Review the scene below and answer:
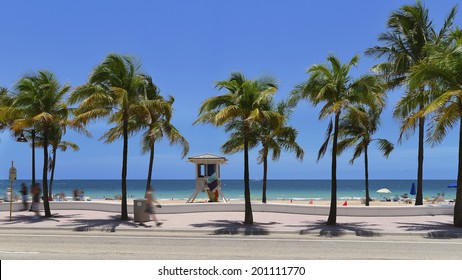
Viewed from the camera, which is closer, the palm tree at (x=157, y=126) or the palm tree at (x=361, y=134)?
the palm tree at (x=157, y=126)

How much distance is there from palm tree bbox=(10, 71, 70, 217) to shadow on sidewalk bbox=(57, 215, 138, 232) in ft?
10.7

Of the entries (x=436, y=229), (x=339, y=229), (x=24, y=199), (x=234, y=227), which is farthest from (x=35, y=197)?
(x=436, y=229)

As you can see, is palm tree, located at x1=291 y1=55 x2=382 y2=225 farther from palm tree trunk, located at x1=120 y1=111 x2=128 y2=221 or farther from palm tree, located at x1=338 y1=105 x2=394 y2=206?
palm tree, located at x1=338 y1=105 x2=394 y2=206

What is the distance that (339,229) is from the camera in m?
17.3

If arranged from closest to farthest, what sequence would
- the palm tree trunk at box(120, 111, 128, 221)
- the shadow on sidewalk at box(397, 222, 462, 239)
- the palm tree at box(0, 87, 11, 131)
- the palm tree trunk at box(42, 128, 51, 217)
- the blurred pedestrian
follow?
the shadow on sidewalk at box(397, 222, 462, 239)
the palm tree trunk at box(120, 111, 128, 221)
the palm tree at box(0, 87, 11, 131)
the palm tree trunk at box(42, 128, 51, 217)
the blurred pedestrian

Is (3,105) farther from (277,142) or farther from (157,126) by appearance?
(277,142)

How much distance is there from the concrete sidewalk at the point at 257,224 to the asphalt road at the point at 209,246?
68 centimetres

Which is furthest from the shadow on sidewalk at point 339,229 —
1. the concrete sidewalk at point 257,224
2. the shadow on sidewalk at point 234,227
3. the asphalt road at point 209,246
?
the shadow on sidewalk at point 234,227

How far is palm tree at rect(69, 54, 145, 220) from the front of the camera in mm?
19516

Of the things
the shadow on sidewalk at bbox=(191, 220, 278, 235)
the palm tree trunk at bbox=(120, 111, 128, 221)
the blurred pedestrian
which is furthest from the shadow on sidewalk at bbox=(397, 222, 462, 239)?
the blurred pedestrian

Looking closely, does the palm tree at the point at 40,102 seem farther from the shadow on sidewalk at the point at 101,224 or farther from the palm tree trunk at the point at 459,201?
the palm tree trunk at the point at 459,201

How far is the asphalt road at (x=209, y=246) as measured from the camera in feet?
37.3

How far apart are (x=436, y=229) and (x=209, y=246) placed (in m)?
9.44
